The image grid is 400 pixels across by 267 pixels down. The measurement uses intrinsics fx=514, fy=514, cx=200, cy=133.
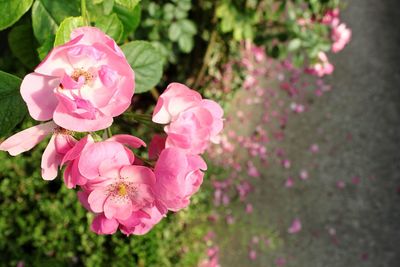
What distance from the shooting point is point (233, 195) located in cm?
281

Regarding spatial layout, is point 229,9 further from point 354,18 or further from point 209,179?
point 354,18

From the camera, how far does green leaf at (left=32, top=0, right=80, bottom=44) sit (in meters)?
0.97

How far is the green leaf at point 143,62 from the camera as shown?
1016 millimetres

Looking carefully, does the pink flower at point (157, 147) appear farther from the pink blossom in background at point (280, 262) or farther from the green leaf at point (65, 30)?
the pink blossom in background at point (280, 262)

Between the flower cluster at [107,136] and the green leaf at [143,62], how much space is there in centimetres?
29

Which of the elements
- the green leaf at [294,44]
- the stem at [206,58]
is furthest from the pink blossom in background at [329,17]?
the stem at [206,58]

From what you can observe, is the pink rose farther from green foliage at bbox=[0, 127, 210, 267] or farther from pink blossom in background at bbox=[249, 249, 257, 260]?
pink blossom in background at bbox=[249, 249, 257, 260]

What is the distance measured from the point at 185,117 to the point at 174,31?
1.33m

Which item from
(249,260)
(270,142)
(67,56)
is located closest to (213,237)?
(249,260)

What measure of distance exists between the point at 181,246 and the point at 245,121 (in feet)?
3.38

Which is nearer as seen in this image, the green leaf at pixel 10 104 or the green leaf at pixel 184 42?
the green leaf at pixel 10 104

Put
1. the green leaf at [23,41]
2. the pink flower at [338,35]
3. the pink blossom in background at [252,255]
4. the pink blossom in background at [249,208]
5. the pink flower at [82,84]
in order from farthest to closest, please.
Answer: the pink blossom in background at [249,208] < the pink blossom in background at [252,255] < the pink flower at [338,35] < the green leaf at [23,41] < the pink flower at [82,84]

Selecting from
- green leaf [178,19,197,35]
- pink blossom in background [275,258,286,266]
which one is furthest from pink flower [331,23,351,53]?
pink blossom in background [275,258,286,266]

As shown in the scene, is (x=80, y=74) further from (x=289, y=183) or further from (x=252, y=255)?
(x=289, y=183)
